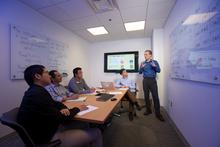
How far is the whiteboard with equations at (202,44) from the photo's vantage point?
104cm

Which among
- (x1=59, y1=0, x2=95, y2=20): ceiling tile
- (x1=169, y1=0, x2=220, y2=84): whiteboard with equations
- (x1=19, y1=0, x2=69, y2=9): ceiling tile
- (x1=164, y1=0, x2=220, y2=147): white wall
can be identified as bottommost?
(x1=164, y1=0, x2=220, y2=147): white wall

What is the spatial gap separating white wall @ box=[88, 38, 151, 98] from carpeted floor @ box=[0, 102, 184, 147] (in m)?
2.10

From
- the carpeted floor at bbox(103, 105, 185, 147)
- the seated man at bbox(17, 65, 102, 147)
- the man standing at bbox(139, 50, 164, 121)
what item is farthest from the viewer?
the man standing at bbox(139, 50, 164, 121)

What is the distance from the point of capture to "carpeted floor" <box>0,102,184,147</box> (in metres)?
1.69

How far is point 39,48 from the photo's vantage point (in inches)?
96.3

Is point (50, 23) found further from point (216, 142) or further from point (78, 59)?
point (216, 142)

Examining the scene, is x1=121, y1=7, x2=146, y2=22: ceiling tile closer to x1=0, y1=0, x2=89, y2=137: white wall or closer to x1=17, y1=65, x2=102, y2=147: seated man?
x1=0, y1=0, x2=89, y2=137: white wall

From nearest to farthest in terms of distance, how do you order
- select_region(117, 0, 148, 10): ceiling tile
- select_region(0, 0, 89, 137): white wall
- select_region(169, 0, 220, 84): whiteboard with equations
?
select_region(169, 0, 220, 84): whiteboard with equations
select_region(0, 0, 89, 137): white wall
select_region(117, 0, 148, 10): ceiling tile

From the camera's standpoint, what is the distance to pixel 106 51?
4797mm

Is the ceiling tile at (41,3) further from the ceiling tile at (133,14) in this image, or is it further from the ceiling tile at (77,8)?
the ceiling tile at (133,14)

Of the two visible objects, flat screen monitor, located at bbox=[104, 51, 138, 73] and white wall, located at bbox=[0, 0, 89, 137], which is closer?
white wall, located at bbox=[0, 0, 89, 137]

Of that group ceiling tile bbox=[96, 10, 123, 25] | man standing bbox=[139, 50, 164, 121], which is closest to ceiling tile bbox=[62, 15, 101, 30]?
ceiling tile bbox=[96, 10, 123, 25]

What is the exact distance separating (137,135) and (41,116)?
64.8 inches

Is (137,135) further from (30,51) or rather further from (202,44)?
(30,51)
